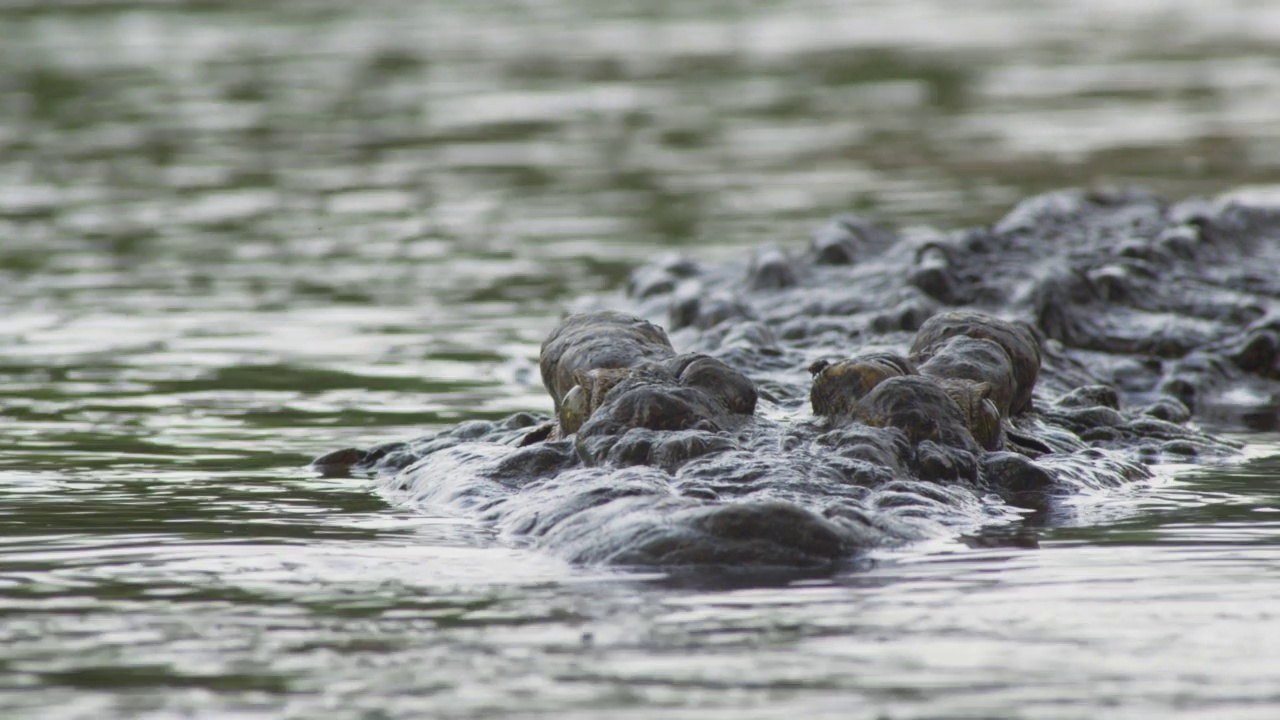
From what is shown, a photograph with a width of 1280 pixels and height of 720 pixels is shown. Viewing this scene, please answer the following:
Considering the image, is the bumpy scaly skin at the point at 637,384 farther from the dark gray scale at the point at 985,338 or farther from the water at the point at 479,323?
the dark gray scale at the point at 985,338

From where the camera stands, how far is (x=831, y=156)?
13578mm

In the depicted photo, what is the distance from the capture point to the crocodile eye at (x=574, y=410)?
16.3 feet

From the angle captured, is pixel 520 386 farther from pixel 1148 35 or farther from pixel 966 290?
pixel 1148 35

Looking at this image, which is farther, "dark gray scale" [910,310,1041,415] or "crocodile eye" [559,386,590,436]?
"dark gray scale" [910,310,1041,415]

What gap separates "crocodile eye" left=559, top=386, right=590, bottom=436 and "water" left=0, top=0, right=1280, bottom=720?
381 mm

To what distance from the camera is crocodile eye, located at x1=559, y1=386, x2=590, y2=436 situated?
196 inches

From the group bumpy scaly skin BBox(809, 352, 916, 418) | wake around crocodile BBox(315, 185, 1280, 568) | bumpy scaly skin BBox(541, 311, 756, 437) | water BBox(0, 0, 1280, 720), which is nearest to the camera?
water BBox(0, 0, 1280, 720)

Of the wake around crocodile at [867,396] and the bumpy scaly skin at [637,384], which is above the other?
the bumpy scaly skin at [637,384]

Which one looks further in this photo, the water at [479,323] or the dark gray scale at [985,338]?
the dark gray scale at [985,338]

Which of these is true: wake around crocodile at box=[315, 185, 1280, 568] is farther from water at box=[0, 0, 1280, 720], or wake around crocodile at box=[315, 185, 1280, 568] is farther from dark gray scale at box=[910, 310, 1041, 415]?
water at box=[0, 0, 1280, 720]

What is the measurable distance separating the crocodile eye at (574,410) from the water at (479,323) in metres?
0.38

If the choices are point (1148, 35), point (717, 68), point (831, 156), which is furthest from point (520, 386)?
point (1148, 35)

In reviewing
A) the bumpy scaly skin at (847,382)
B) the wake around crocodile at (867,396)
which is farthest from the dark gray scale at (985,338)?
the bumpy scaly skin at (847,382)

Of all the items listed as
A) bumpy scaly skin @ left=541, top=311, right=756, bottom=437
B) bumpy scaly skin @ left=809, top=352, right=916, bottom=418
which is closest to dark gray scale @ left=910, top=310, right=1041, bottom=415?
bumpy scaly skin @ left=809, top=352, right=916, bottom=418
